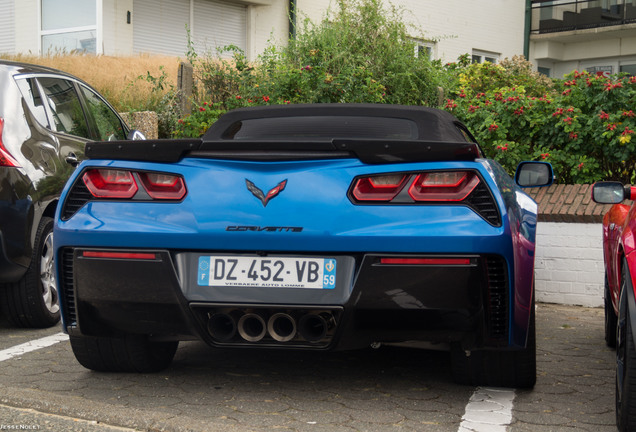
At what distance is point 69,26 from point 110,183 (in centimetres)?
1574

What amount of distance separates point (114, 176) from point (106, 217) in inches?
7.6

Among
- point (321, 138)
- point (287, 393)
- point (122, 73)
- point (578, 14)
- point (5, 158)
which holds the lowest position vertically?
point (287, 393)

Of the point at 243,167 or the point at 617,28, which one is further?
the point at 617,28

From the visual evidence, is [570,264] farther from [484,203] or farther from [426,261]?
[426,261]

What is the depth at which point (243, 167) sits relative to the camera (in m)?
3.86

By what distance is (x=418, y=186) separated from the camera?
373 centimetres

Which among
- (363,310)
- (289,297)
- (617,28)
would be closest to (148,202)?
(289,297)

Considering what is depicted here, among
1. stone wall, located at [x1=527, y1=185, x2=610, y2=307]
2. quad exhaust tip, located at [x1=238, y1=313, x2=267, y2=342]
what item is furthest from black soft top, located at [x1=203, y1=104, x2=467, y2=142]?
stone wall, located at [x1=527, y1=185, x2=610, y2=307]

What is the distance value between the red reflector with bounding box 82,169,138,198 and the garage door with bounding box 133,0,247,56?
48.2 feet

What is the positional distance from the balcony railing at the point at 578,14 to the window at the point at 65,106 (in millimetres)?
23877

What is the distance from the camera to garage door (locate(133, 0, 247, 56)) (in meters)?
19.0

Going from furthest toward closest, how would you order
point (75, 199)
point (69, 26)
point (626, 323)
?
point (69, 26) < point (75, 199) < point (626, 323)

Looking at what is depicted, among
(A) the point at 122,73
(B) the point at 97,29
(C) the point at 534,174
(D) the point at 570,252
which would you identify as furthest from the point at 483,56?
(C) the point at 534,174

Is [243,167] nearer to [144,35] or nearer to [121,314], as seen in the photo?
[121,314]
